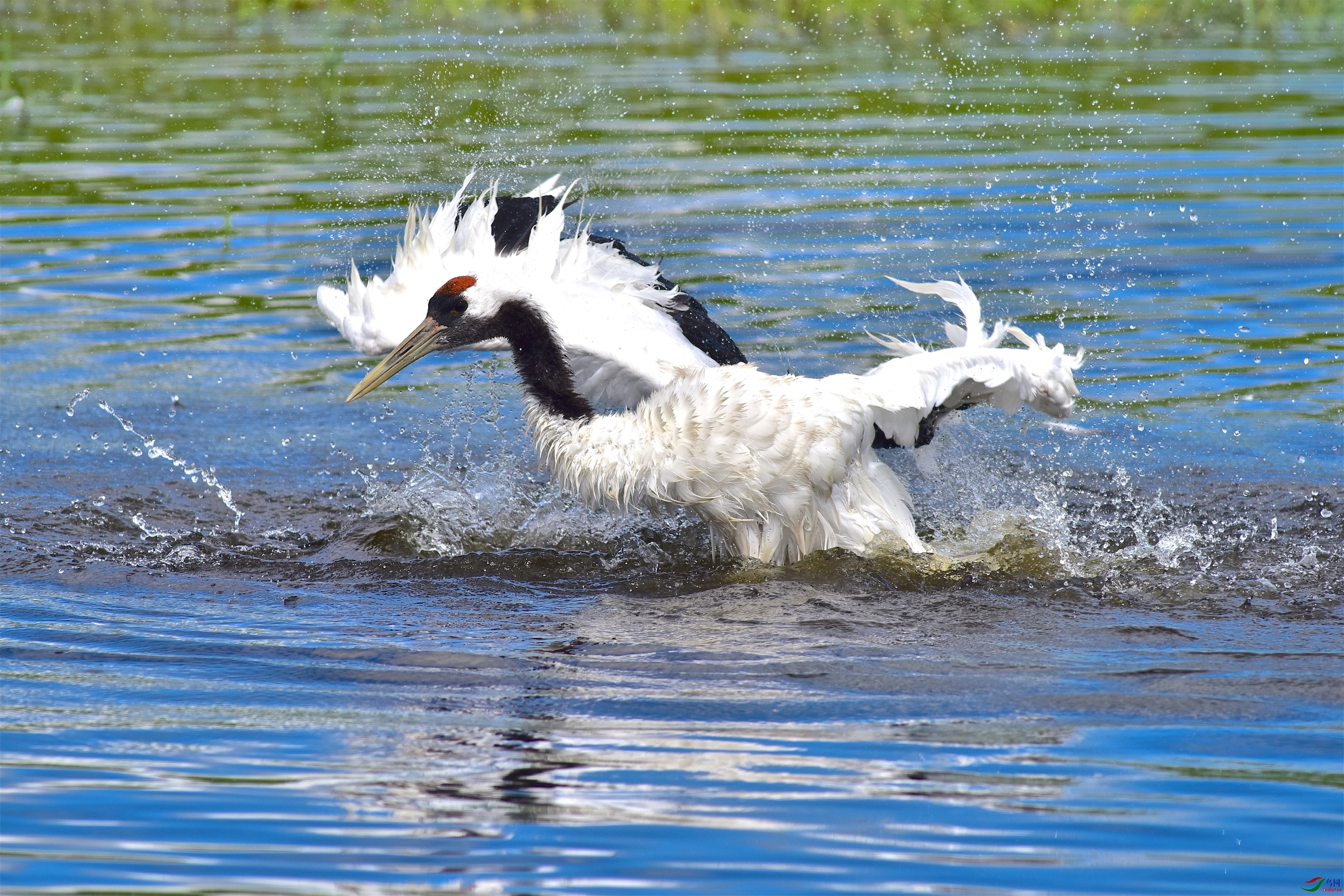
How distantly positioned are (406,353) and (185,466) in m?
1.74

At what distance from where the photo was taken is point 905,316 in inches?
385

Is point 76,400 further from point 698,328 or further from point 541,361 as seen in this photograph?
point 698,328

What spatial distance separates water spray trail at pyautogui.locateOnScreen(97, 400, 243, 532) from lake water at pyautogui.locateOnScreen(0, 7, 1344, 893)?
32 millimetres

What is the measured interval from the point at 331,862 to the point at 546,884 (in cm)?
51

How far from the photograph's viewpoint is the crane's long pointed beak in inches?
255

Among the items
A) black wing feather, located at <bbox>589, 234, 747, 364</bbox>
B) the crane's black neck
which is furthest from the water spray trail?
black wing feather, located at <bbox>589, 234, 747, 364</bbox>

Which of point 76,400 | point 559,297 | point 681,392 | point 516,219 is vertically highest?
point 516,219

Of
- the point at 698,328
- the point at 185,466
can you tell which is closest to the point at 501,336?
the point at 698,328

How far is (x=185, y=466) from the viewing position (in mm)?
7711

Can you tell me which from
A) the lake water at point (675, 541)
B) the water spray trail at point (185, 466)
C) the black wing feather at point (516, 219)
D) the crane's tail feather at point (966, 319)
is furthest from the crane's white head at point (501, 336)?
the crane's tail feather at point (966, 319)

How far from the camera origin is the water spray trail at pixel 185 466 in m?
7.10

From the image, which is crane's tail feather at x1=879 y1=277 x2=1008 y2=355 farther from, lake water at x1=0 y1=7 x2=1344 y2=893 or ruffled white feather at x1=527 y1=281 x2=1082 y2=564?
lake water at x1=0 y1=7 x2=1344 y2=893

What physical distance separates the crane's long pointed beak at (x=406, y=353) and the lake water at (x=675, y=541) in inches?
25.2

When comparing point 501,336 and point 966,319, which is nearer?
point 966,319
